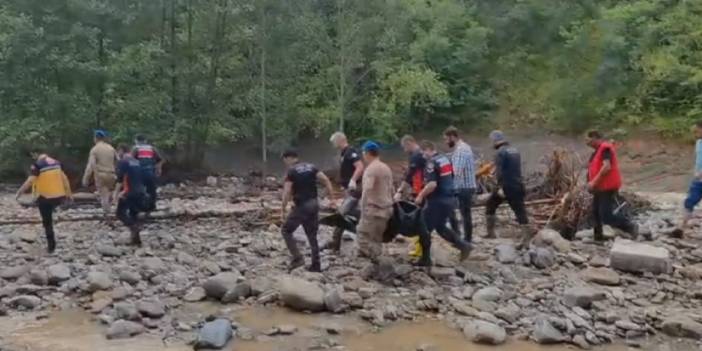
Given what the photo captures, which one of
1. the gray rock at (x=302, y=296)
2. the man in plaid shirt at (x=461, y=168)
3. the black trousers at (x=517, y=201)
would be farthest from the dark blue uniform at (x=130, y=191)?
the black trousers at (x=517, y=201)

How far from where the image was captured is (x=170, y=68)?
25438 mm

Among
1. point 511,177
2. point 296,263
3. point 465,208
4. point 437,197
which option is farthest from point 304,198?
point 511,177

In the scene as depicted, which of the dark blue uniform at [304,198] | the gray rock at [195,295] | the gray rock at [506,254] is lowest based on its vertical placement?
the gray rock at [195,295]

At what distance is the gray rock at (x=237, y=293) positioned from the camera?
906 centimetres

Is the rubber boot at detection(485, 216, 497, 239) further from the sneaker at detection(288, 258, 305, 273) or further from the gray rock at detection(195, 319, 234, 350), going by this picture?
the gray rock at detection(195, 319, 234, 350)

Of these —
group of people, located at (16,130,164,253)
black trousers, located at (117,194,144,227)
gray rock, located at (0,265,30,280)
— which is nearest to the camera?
gray rock, located at (0,265,30,280)

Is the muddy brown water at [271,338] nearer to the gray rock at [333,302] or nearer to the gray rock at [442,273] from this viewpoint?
the gray rock at [333,302]

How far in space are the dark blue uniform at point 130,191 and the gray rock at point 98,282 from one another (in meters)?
2.09

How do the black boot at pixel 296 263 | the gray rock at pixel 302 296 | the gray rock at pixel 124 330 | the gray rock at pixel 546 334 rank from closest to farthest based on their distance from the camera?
1. the gray rock at pixel 546 334
2. the gray rock at pixel 124 330
3. the gray rock at pixel 302 296
4. the black boot at pixel 296 263

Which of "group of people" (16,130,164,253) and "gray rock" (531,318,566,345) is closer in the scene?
"gray rock" (531,318,566,345)

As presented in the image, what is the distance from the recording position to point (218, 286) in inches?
363

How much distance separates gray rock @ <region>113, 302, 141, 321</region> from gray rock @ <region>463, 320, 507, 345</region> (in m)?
3.47

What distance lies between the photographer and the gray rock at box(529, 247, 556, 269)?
1009 cm

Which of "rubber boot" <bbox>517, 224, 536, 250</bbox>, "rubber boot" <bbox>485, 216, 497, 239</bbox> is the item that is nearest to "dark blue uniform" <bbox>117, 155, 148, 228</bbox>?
"rubber boot" <bbox>485, 216, 497, 239</bbox>
